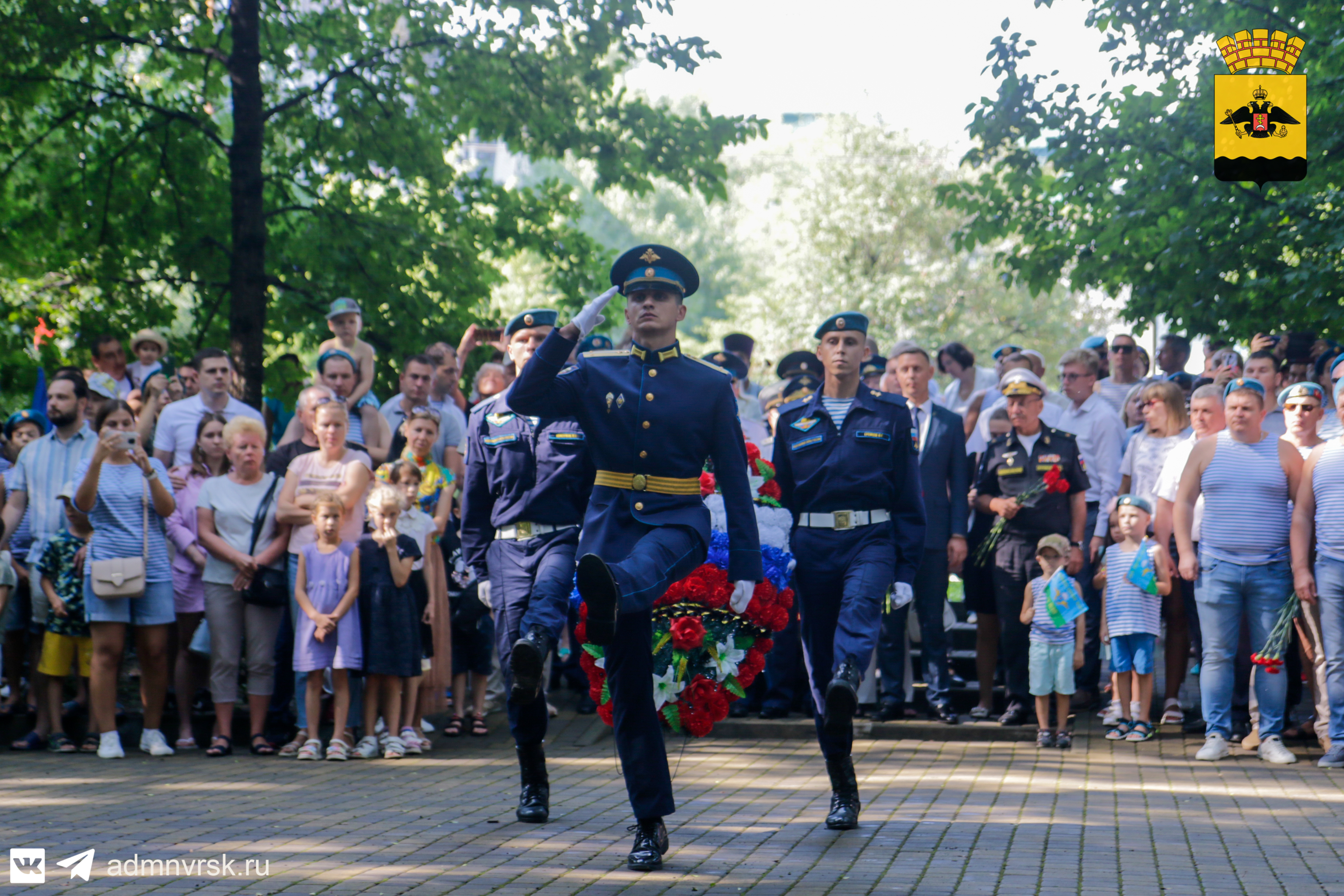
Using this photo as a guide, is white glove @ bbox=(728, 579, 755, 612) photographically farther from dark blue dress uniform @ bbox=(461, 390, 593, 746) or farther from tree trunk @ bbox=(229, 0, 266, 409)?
tree trunk @ bbox=(229, 0, 266, 409)

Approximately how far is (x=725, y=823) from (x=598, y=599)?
1.96 m

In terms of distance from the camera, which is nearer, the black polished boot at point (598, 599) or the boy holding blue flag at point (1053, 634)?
the black polished boot at point (598, 599)

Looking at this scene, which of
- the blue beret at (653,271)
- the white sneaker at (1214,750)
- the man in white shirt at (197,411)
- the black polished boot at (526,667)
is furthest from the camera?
the man in white shirt at (197,411)

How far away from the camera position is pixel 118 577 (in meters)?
8.95

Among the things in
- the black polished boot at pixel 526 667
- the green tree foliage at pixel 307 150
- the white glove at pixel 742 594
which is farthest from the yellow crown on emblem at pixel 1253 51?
the black polished boot at pixel 526 667

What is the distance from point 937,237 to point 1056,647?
34006mm

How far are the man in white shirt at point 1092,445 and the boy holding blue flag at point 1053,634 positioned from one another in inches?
31.6

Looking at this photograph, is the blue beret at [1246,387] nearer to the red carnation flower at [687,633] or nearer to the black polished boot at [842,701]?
the black polished boot at [842,701]

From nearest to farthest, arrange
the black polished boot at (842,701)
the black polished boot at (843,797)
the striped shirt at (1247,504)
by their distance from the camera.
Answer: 1. the black polished boot at (842,701)
2. the black polished boot at (843,797)
3. the striped shirt at (1247,504)

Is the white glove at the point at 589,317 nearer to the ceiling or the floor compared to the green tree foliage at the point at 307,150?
nearer to the floor

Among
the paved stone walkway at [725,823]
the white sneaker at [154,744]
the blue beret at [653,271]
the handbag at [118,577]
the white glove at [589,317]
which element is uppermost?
the blue beret at [653,271]

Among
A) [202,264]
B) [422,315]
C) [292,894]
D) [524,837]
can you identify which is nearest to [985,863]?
[524,837]

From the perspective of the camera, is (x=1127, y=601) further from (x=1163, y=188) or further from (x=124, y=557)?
(x=124, y=557)

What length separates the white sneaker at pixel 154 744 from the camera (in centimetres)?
899
